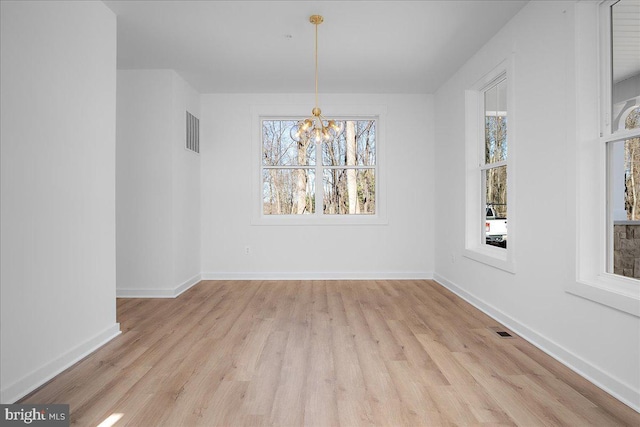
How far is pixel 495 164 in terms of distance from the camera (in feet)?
11.7

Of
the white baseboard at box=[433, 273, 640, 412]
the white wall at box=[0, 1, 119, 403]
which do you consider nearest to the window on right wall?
the white baseboard at box=[433, 273, 640, 412]

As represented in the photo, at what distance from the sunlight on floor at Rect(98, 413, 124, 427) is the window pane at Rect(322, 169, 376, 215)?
12.8 ft

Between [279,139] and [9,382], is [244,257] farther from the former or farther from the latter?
[9,382]

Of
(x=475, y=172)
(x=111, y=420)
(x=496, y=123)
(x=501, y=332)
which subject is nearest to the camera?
(x=111, y=420)

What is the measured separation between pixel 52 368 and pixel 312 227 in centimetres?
352

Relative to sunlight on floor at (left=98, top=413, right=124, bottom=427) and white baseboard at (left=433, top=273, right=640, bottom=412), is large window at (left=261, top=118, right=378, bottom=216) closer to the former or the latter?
white baseboard at (left=433, top=273, right=640, bottom=412)

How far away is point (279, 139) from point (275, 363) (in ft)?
12.1

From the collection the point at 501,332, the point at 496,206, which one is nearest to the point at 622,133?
the point at 496,206

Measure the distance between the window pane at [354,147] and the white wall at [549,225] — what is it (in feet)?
6.64

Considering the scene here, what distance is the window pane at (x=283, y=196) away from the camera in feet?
17.6

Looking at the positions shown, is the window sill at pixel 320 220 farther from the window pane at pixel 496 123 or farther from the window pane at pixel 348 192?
the window pane at pixel 496 123

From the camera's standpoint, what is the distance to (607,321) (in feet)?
6.73

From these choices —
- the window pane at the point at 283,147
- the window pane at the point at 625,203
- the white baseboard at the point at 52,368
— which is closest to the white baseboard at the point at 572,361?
the window pane at the point at 625,203

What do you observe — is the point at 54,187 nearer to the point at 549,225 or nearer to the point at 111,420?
the point at 111,420
